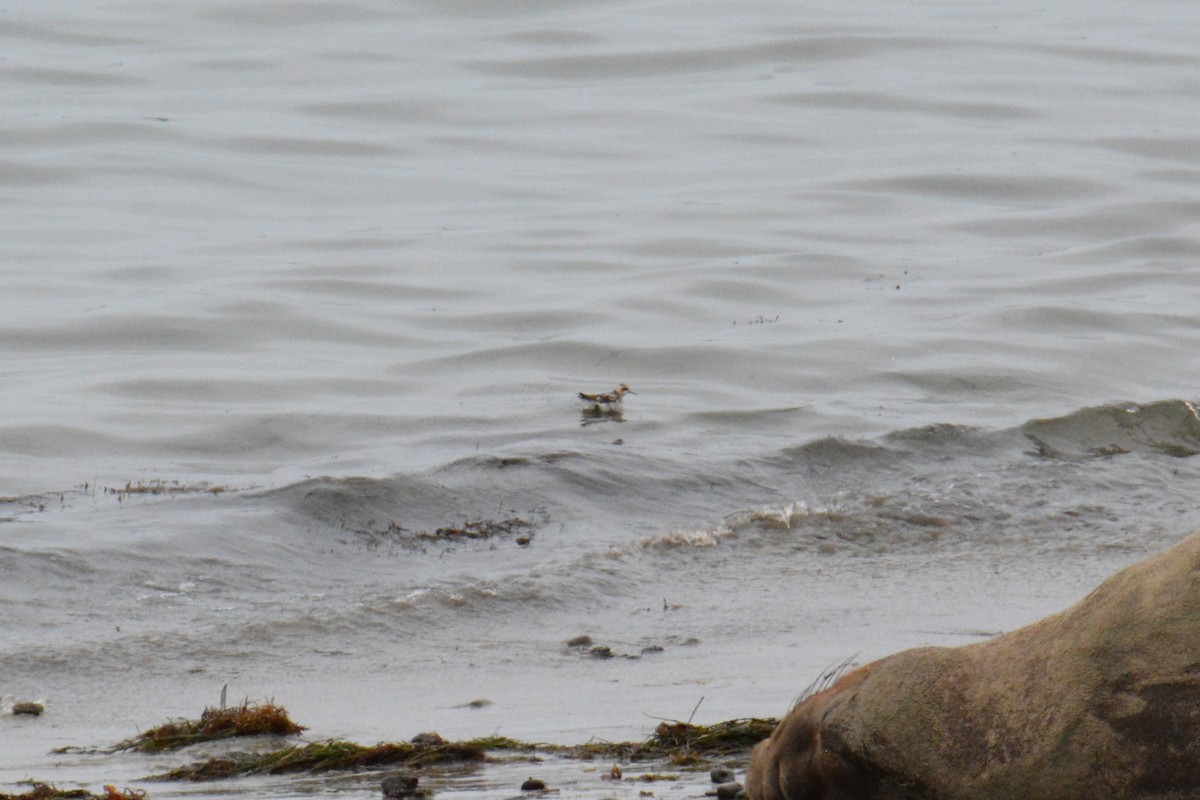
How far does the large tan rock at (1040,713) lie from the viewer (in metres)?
3.00

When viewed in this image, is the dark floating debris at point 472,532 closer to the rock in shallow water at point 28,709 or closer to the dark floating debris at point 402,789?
the rock in shallow water at point 28,709

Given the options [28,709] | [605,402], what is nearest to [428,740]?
[28,709]

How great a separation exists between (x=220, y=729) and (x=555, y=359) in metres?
7.47

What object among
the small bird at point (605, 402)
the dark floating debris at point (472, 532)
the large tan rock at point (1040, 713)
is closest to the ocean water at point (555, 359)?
the dark floating debris at point (472, 532)

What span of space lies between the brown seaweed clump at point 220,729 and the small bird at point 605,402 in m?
5.61

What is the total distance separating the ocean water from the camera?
638 cm

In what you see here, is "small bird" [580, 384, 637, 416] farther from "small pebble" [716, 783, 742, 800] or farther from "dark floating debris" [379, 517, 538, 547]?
"small pebble" [716, 783, 742, 800]

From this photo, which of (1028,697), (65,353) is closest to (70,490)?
(65,353)

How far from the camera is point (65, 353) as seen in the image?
40.9 feet

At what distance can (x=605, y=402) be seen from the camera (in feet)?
34.9

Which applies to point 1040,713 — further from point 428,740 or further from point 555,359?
point 555,359

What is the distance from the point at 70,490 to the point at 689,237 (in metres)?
8.45

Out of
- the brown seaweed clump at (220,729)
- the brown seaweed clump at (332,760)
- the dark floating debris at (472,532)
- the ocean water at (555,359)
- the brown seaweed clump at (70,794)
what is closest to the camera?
the brown seaweed clump at (70,794)

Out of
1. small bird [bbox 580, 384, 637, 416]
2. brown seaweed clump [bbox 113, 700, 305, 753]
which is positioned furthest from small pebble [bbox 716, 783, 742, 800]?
small bird [bbox 580, 384, 637, 416]
